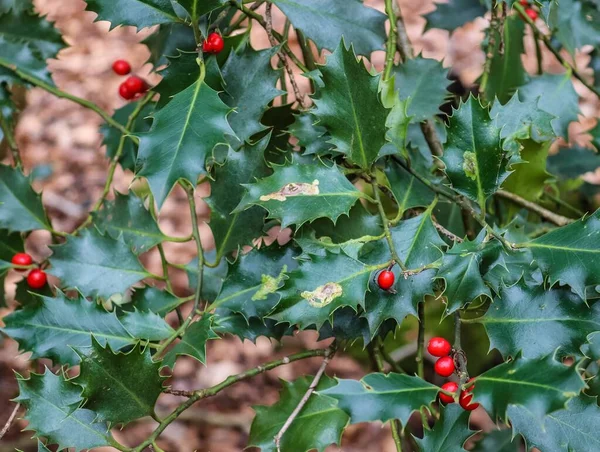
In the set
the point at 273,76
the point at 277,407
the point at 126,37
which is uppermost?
the point at 273,76

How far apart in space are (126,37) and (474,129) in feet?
9.45

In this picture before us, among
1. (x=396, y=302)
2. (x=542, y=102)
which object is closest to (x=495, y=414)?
(x=396, y=302)

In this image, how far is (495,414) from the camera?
65 centimetres

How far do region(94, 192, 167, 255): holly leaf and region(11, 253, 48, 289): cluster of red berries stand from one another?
0.13m

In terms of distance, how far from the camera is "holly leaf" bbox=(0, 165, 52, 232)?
1219 mm

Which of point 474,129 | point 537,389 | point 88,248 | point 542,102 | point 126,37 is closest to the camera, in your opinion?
point 537,389

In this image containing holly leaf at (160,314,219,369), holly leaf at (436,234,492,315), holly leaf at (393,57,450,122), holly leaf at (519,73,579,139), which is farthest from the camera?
holly leaf at (519,73,579,139)

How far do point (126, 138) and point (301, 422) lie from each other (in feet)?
2.21

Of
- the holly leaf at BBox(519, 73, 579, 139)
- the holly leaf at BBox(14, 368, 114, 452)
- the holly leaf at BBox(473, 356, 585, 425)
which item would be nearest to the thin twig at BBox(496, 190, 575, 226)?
the holly leaf at BBox(519, 73, 579, 139)

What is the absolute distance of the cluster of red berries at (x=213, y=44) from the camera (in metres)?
0.94

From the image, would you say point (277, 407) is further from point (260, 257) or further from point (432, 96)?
point (432, 96)

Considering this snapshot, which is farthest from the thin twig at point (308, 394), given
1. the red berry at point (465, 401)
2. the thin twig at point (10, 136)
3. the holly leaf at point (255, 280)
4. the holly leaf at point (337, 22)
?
the thin twig at point (10, 136)

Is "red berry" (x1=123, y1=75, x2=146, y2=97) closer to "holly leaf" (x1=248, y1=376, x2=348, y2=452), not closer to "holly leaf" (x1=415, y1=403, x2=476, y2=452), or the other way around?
"holly leaf" (x1=248, y1=376, x2=348, y2=452)

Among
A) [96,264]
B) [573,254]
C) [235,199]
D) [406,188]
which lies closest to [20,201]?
[96,264]
